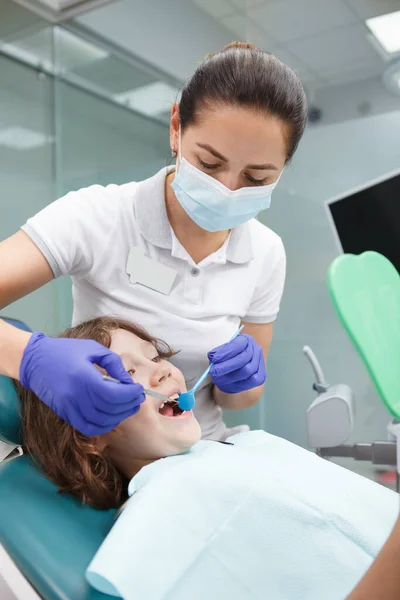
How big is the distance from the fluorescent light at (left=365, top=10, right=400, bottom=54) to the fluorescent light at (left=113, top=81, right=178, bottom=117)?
43.5 inches

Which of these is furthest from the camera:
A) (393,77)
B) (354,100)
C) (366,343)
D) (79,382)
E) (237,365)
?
(354,100)

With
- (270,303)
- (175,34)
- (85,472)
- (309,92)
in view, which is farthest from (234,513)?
(175,34)

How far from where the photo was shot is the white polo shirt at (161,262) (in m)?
1.36

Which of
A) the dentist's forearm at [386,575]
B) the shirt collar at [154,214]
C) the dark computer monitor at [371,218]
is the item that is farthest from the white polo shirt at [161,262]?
the dark computer monitor at [371,218]

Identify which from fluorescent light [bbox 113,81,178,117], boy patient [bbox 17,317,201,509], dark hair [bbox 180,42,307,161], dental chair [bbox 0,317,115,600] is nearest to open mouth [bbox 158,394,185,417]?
boy patient [bbox 17,317,201,509]

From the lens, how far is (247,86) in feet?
3.82

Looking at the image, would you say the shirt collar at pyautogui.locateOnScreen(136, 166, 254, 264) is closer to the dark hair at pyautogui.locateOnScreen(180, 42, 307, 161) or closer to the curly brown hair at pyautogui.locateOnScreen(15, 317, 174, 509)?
the dark hair at pyautogui.locateOnScreen(180, 42, 307, 161)

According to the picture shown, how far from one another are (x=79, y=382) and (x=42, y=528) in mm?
260

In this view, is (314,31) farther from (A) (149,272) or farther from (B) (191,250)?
(A) (149,272)

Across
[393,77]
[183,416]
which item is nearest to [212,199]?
[183,416]

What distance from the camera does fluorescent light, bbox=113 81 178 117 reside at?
3.26 m

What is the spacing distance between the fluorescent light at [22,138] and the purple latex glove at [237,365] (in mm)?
2061

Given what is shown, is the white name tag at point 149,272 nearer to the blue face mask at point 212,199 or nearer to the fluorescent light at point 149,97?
the blue face mask at point 212,199

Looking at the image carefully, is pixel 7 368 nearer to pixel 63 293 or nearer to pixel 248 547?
pixel 248 547
